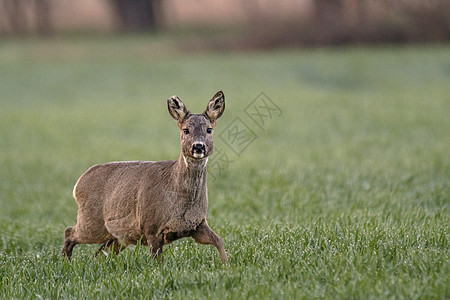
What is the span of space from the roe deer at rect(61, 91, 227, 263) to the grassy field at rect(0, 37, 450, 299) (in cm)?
26

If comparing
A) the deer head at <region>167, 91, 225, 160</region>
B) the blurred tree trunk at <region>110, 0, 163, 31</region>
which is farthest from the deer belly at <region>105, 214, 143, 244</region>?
the blurred tree trunk at <region>110, 0, 163, 31</region>

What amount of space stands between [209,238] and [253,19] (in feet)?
125


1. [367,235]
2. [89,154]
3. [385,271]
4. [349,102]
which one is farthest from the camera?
[349,102]

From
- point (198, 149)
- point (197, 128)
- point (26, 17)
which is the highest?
point (26, 17)

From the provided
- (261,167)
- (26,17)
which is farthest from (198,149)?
(26,17)

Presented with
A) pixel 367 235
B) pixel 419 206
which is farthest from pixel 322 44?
pixel 367 235

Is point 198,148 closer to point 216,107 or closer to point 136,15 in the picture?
point 216,107

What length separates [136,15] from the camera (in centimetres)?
4762

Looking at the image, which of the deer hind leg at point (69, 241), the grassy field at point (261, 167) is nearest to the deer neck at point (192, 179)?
the grassy field at point (261, 167)

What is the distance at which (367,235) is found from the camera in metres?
5.82

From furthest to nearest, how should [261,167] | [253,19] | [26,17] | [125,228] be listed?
[26,17]
[253,19]
[261,167]
[125,228]

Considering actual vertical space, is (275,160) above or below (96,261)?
below

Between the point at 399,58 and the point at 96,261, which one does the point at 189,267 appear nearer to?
the point at 96,261

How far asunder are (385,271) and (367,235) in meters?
1.11
